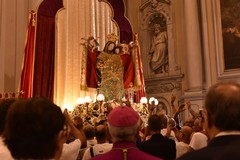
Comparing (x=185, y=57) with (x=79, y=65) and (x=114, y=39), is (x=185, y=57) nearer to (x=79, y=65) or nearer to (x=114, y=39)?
(x=114, y=39)

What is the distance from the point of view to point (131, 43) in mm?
11125

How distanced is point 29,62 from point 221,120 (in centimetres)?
796

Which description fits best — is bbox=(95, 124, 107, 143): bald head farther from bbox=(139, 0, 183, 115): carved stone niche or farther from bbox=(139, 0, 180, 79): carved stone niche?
bbox=(139, 0, 180, 79): carved stone niche

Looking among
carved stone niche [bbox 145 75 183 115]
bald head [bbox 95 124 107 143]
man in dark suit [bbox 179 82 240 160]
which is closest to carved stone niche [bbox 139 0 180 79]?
carved stone niche [bbox 145 75 183 115]

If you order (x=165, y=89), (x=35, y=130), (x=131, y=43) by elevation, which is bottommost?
(x=35, y=130)

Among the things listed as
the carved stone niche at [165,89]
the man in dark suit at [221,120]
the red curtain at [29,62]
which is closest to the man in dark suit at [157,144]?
the man in dark suit at [221,120]

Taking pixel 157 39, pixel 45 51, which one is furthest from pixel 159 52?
pixel 45 51

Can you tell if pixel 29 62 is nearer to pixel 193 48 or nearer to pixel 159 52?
pixel 159 52

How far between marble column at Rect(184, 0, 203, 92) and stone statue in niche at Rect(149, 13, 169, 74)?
0.96 meters

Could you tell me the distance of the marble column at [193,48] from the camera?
1111 centimetres

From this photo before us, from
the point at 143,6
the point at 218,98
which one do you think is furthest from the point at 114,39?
the point at 218,98

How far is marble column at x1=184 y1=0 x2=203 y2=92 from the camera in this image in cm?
1111

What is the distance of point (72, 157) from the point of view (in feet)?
8.64

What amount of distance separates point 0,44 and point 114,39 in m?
3.28
